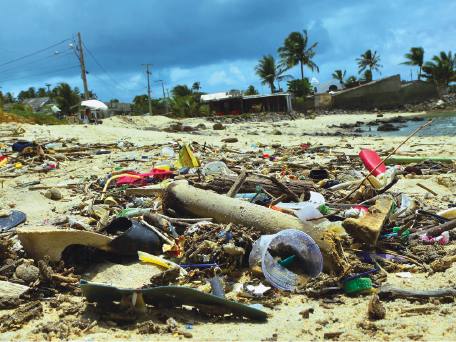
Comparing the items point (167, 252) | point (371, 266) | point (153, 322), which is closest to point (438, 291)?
point (371, 266)

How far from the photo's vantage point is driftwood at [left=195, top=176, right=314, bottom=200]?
4.16 meters

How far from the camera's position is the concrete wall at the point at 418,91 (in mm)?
36188

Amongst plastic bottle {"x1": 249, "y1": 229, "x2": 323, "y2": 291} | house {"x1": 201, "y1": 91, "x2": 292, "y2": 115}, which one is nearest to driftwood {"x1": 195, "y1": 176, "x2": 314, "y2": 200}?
plastic bottle {"x1": 249, "y1": 229, "x2": 323, "y2": 291}

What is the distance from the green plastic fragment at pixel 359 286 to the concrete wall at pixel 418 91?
3960 cm

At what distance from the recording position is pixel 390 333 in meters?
1.74

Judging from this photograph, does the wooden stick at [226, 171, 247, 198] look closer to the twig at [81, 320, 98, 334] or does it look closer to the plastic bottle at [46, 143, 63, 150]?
the twig at [81, 320, 98, 334]

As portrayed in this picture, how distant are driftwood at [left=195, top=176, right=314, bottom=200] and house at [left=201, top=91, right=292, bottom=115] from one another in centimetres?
3153

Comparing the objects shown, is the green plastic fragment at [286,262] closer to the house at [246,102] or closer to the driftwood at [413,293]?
the driftwood at [413,293]

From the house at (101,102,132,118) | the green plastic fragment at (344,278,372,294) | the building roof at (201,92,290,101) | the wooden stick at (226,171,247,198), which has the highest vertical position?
the house at (101,102,132,118)

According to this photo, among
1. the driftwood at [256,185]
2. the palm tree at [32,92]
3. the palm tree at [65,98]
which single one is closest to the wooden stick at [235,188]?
the driftwood at [256,185]

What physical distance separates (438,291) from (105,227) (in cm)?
269

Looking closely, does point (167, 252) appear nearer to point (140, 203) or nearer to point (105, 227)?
point (105, 227)

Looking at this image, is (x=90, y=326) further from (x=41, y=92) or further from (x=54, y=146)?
(x=41, y=92)

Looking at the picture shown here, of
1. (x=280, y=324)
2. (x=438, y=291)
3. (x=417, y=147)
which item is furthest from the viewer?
(x=417, y=147)
